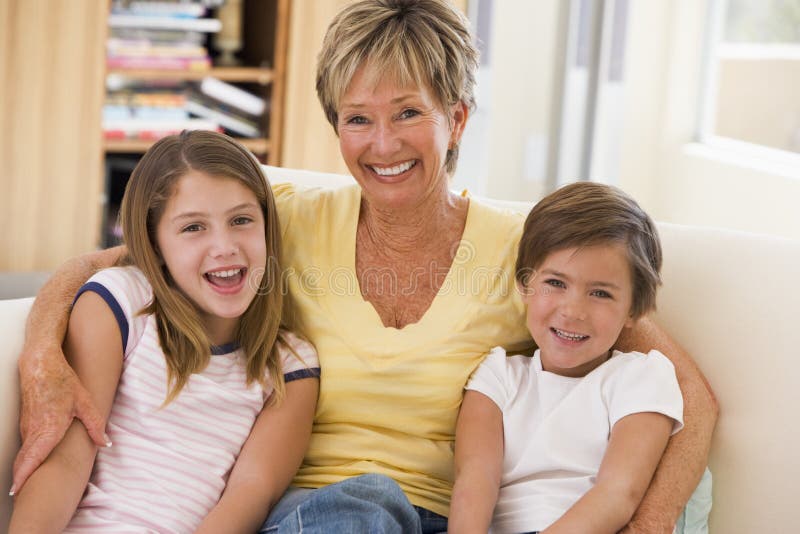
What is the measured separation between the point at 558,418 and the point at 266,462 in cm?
47

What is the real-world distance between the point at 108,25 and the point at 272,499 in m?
2.25

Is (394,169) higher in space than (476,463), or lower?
higher

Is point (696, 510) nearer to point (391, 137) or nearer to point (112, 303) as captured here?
point (391, 137)

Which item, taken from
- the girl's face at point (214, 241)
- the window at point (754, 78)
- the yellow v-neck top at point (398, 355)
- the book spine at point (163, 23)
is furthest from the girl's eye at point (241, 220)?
the window at point (754, 78)

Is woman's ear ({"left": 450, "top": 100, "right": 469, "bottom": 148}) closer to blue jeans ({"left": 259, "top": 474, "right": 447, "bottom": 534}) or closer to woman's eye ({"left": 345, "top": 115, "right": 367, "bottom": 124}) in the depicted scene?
woman's eye ({"left": 345, "top": 115, "right": 367, "bottom": 124})

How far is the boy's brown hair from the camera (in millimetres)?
1640

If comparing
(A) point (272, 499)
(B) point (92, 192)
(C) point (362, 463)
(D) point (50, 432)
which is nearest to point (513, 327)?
(C) point (362, 463)

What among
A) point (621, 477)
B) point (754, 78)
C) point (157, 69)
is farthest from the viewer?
point (754, 78)

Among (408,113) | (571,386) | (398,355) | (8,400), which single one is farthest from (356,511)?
(408,113)

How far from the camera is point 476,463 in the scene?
159 cm

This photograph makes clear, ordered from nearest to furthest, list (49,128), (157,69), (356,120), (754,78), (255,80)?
(356,120)
(49,128)
(157,69)
(255,80)
(754,78)

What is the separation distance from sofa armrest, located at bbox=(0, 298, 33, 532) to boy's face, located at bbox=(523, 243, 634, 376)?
825mm

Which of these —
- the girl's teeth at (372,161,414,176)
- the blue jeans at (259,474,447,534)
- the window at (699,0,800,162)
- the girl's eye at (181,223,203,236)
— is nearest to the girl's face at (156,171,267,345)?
the girl's eye at (181,223,203,236)

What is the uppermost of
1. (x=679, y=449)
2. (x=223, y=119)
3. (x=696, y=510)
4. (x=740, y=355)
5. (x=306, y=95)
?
(x=306, y=95)
